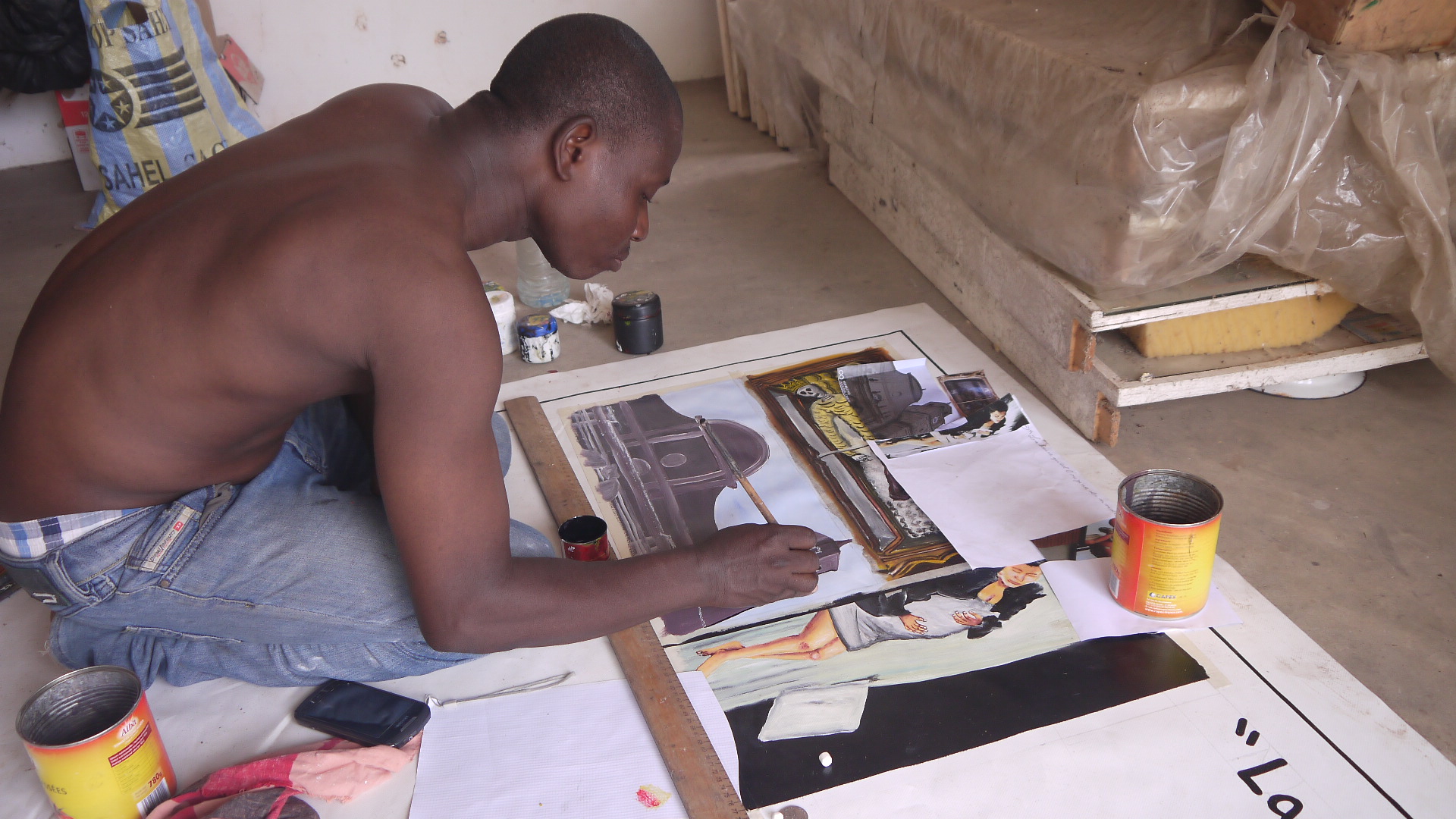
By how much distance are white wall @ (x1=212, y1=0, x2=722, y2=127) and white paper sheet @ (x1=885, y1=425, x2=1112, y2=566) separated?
2963 millimetres

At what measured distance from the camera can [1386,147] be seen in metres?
1.59

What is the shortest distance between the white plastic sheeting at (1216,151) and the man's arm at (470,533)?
2.81 ft

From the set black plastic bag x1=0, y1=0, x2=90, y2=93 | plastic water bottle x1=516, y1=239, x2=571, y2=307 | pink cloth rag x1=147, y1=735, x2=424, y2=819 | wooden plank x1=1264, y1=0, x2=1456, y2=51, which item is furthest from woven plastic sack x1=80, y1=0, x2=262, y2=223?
wooden plank x1=1264, y1=0, x2=1456, y2=51

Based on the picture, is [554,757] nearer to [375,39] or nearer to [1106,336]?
[1106,336]

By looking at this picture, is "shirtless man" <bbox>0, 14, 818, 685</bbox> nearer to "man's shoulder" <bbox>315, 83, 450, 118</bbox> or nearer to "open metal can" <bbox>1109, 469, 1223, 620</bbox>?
"man's shoulder" <bbox>315, 83, 450, 118</bbox>

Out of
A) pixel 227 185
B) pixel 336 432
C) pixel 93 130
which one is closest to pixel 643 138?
pixel 227 185

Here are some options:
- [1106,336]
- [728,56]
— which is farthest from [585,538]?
[728,56]

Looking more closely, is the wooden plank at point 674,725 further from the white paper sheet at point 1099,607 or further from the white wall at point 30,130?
the white wall at point 30,130

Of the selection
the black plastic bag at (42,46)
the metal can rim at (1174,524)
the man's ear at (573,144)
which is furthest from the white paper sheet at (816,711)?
the black plastic bag at (42,46)

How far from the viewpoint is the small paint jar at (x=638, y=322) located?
227 centimetres

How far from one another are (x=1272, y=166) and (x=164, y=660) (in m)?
1.84

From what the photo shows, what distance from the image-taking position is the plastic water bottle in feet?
8.41

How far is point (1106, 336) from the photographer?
6.48 feet

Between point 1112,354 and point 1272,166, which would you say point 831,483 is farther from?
point 1272,166
